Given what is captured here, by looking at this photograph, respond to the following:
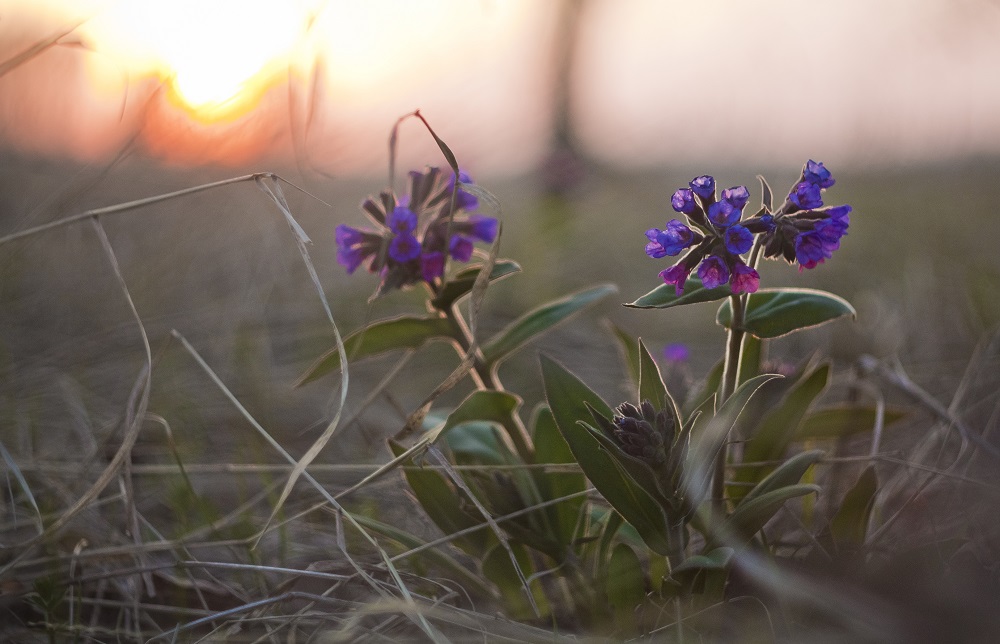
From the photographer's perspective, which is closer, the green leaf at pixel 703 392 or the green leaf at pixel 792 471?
the green leaf at pixel 792 471

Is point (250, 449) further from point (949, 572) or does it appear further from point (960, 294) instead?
point (960, 294)

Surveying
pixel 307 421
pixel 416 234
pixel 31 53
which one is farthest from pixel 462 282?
pixel 307 421

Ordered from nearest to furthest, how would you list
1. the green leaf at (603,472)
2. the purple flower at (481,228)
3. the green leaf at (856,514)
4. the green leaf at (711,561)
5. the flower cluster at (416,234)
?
the green leaf at (711,561) < the green leaf at (603,472) < the green leaf at (856,514) < the flower cluster at (416,234) < the purple flower at (481,228)

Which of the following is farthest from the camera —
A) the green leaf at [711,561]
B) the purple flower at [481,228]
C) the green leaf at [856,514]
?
the purple flower at [481,228]

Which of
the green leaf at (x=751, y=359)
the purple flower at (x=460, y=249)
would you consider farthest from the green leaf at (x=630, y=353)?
the purple flower at (x=460, y=249)

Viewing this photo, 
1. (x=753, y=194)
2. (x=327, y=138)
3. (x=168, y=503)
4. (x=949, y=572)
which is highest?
(x=327, y=138)

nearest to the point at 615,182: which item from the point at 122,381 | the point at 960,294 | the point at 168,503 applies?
the point at 960,294

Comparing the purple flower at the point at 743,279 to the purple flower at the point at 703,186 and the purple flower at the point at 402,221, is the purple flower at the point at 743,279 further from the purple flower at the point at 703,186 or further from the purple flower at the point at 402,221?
the purple flower at the point at 402,221

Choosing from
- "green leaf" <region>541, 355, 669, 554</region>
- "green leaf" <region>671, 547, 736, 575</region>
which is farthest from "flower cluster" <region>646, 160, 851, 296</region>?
"green leaf" <region>671, 547, 736, 575</region>
